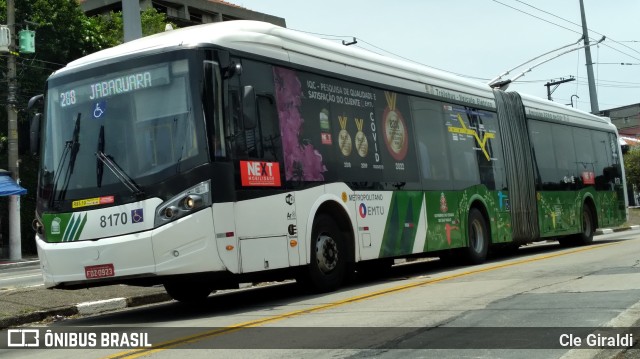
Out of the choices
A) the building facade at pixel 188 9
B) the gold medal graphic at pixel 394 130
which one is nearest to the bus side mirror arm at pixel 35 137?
the gold medal graphic at pixel 394 130

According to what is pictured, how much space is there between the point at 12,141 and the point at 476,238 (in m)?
20.6

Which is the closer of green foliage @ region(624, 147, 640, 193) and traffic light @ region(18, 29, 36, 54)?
traffic light @ region(18, 29, 36, 54)

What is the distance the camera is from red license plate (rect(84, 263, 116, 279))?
29.2 ft

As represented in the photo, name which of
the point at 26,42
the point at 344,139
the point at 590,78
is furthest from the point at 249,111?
the point at 590,78

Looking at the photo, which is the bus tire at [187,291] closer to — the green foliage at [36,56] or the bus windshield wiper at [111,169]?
the bus windshield wiper at [111,169]

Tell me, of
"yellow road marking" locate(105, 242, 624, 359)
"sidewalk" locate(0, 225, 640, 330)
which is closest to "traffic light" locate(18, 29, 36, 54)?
"sidewalk" locate(0, 225, 640, 330)

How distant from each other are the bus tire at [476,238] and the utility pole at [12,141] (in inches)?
793

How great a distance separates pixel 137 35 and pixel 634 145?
56.4 meters

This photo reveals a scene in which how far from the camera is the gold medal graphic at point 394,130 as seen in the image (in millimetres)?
12758

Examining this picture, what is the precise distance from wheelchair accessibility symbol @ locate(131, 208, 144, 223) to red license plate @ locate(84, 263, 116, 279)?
0.61 metres

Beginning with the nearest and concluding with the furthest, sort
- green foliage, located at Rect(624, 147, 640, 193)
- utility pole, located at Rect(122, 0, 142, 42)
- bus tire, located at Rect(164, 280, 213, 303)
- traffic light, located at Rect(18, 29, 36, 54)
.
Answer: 1. bus tire, located at Rect(164, 280, 213, 303)
2. utility pole, located at Rect(122, 0, 142, 42)
3. traffic light, located at Rect(18, 29, 36, 54)
4. green foliage, located at Rect(624, 147, 640, 193)

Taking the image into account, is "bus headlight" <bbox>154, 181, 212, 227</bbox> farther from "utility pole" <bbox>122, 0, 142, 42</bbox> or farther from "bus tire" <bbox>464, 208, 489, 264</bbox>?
"utility pole" <bbox>122, 0, 142, 42</bbox>

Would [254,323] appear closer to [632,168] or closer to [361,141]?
[361,141]

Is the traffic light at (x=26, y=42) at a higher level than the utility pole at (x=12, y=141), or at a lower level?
higher
